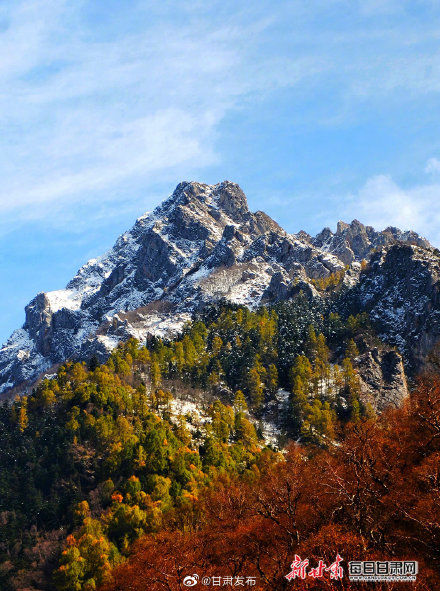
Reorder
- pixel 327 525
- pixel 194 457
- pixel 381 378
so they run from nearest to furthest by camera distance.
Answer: pixel 327 525, pixel 194 457, pixel 381 378

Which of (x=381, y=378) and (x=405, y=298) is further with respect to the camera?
(x=405, y=298)

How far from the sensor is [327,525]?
34.4 metres

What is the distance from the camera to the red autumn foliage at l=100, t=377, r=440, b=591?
27.9 m

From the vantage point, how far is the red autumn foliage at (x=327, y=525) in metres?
27.9

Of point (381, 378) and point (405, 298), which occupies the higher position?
point (405, 298)

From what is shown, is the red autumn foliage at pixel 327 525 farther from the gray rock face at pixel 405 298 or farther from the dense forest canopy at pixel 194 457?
the gray rock face at pixel 405 298

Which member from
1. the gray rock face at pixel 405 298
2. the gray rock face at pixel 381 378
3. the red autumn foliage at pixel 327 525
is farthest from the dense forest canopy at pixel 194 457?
the gray rock face at pixel 405 298

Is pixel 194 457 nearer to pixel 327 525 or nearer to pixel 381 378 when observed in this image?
pixel 327 525

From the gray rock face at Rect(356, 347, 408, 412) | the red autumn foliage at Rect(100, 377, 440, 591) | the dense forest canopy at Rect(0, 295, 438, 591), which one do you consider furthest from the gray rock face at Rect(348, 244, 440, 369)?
the red autumn foliage at Rect(100, 377, 440, 591)

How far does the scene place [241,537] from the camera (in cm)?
4166

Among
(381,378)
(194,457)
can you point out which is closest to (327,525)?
(194,457)

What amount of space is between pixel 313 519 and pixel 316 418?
192 ft

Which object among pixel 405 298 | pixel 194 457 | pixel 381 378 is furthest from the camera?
pixel 405 298

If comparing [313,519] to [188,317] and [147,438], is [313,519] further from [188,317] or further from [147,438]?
[188,317]
